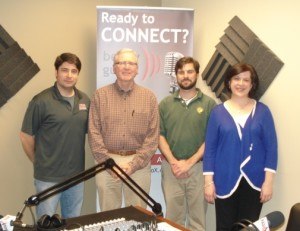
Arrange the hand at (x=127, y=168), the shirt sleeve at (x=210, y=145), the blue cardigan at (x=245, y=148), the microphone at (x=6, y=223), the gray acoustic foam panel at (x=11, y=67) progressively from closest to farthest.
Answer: the microphone at (x=6, y=223) → the blue cardigan at (x=245, y=148) → the shirt sleeve at (x=210, y=145) → the hand at (x=127, y=168) → the gray acoustic foam panel at (x=11, y=67)

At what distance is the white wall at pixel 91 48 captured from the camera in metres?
3.09

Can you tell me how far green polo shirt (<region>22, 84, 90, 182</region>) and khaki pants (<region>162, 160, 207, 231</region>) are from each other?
2.47 feet

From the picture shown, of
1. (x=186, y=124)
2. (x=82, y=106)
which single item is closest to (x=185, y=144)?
(x=186, y=124)

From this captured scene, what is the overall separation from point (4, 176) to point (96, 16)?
1.64 meters

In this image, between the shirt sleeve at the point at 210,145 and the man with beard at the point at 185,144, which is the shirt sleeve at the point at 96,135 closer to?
the man with beard at the point at 185,144

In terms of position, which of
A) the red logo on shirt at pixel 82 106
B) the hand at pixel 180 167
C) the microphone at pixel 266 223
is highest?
the red logo on shirt at pixel 82 106

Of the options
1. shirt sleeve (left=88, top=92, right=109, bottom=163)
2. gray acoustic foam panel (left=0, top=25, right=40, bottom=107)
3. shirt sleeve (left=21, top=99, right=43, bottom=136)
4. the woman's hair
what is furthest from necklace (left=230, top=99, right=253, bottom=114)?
gray acoustic foam panel (left=0, top=25, right=40, bottom=107)

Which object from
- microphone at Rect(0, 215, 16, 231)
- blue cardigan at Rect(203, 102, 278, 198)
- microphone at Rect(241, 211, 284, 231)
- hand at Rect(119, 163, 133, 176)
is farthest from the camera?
hand at Rect(119, 163, 133, 176)

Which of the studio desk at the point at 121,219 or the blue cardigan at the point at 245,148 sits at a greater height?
the blue cardigan at the point at 245,148

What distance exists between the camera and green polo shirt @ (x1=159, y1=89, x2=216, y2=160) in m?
3.29

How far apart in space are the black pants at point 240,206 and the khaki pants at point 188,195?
1.13ft

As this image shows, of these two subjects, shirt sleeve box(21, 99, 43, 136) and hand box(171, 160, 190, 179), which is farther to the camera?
hand box(171, 160, 190, 179)

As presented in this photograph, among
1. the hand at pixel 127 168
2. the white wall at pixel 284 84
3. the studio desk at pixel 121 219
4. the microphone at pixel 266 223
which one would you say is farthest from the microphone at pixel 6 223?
the white wall at pixel 284 84

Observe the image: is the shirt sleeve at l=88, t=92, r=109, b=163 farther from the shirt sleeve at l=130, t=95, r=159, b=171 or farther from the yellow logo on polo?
the yellow logo on polo
